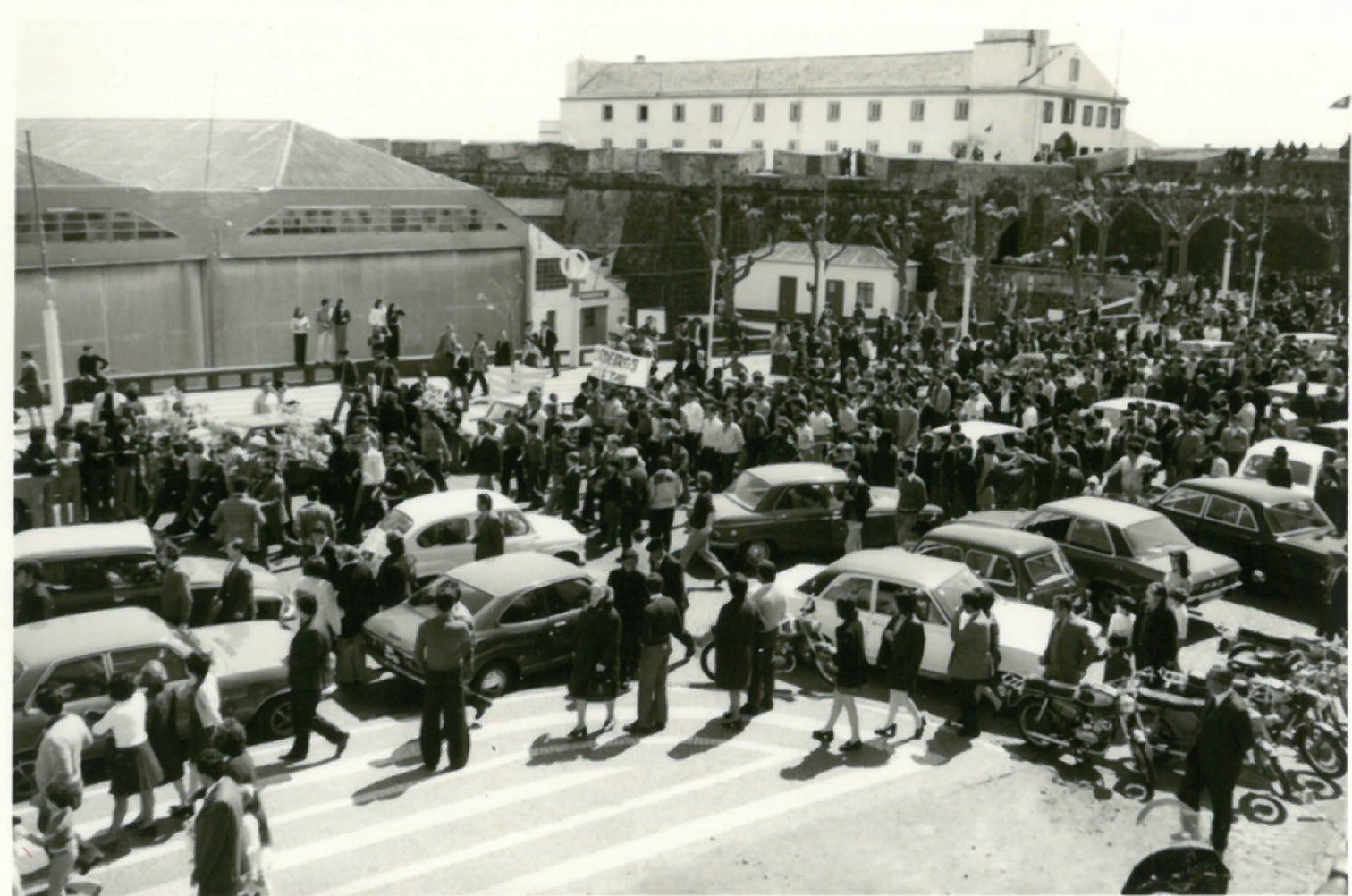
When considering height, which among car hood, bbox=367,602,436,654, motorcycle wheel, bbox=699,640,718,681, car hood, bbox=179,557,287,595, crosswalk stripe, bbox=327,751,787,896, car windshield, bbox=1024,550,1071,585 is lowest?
crosswalk stripe, bbox=327,751,787,896

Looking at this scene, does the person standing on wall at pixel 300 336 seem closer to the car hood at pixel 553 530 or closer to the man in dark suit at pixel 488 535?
the car hood at pixel 553 530

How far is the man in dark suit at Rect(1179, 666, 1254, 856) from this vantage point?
8984 millimetres

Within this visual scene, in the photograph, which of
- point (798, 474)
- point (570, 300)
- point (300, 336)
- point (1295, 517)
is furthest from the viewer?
point (570, 300)

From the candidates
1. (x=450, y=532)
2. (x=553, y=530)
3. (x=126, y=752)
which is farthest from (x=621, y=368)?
(x=126, y=752)

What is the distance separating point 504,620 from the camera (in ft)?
40.0

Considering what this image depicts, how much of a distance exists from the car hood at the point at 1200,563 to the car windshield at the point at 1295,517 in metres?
0.92

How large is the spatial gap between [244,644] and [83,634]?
142cm

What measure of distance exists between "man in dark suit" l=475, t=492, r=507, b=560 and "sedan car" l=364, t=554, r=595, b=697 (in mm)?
1254

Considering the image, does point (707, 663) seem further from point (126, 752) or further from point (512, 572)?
point (126, 752)

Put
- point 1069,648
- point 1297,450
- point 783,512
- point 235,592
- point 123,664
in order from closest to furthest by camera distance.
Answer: point 123,664 < point 1069,648 < point 235,592 < point 783,512 < point 1297,450

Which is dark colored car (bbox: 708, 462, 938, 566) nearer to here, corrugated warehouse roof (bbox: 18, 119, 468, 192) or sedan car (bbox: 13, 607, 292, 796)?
sedan car (bbox: 13, 607, 292, 796)

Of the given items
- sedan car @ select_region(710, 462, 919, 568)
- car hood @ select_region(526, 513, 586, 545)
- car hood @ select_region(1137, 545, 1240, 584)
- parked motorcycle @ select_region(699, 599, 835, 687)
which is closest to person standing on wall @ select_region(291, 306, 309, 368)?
car hood @ select_region(526, 513, 586, 545)

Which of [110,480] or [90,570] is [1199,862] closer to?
[90,570]

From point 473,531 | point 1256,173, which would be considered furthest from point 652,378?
point 1256,173
